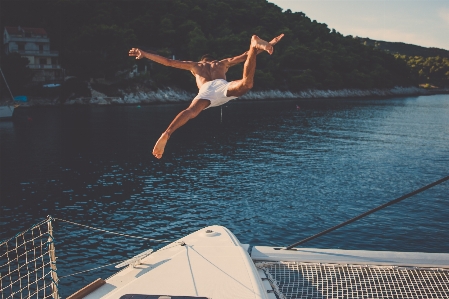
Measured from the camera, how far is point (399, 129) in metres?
78.2

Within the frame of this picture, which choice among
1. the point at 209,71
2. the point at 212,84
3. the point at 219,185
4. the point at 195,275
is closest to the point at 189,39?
the point at 219,185

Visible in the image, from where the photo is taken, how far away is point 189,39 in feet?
441

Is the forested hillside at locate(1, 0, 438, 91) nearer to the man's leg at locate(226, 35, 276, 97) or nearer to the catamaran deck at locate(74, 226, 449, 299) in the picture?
the man's leg at locate(226, 35, 276, 97)

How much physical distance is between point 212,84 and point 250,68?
162 centimetres

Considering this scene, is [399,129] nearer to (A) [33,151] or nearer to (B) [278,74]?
(A) [33,151]

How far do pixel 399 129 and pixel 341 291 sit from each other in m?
74.7

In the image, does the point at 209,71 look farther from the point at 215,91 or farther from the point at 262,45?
the point at 262,45

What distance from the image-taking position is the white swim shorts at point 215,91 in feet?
32.8

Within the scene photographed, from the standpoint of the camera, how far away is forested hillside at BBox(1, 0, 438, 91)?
111000 millimetres

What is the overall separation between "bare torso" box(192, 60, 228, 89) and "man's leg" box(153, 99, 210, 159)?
2.65ft

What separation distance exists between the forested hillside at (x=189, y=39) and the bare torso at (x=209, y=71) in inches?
4100

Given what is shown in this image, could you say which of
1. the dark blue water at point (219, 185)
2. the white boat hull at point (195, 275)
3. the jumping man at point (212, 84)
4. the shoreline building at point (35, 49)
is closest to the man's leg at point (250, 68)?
the jumping man at point (212, 84)

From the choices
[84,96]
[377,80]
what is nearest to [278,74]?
[377,80]

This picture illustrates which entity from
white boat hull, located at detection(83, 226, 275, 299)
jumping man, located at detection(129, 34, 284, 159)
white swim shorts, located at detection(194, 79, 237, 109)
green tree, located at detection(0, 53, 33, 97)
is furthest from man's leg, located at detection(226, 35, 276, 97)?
green tree, located at detection(0, 53, 33, 97)
